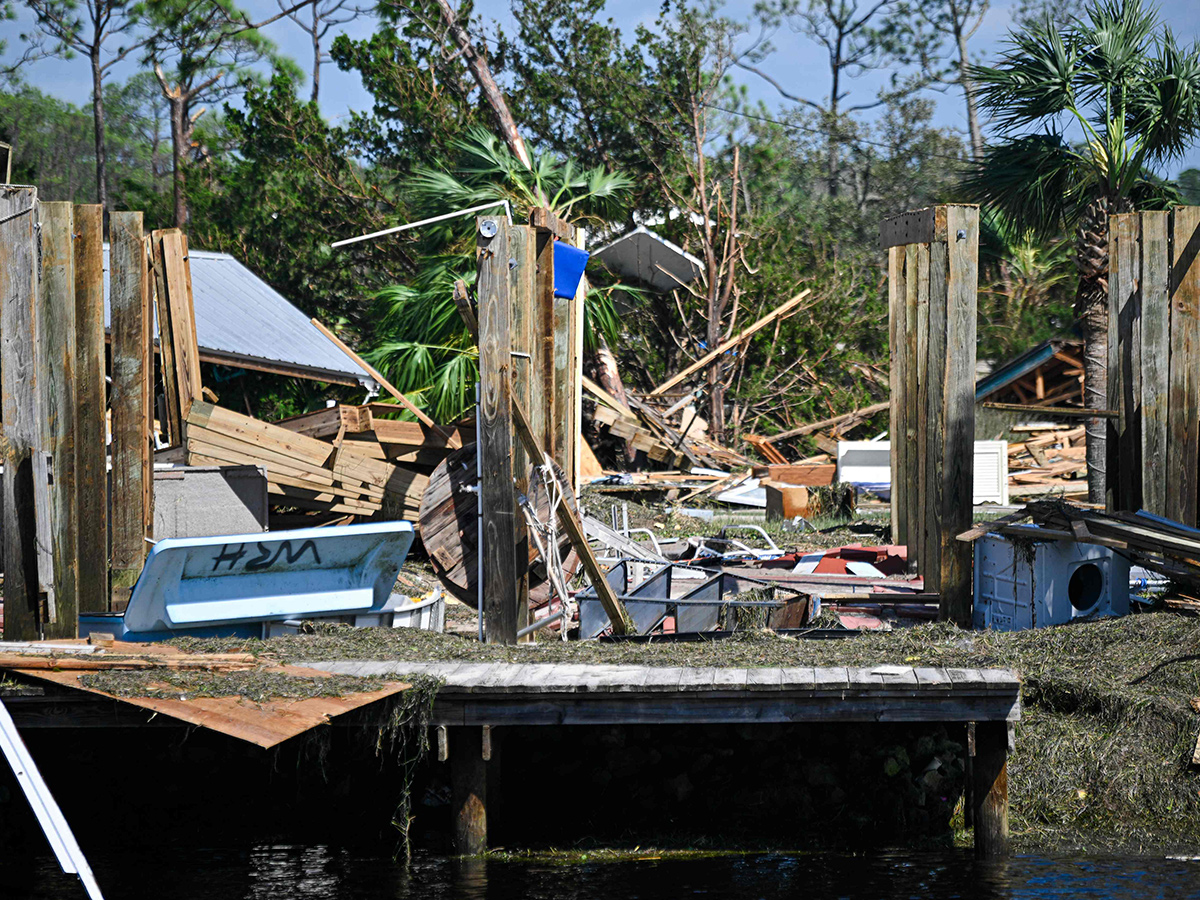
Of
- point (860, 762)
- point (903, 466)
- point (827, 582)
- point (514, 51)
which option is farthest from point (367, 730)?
point (514, 51)

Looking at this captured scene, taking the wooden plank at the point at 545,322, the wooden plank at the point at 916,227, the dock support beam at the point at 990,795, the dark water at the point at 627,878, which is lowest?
the dark water at the point at 627,878

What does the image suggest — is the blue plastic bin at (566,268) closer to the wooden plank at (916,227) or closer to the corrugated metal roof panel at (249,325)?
the wooden plank at (916,227)

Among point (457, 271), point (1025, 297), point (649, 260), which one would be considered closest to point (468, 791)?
point (457, 271)

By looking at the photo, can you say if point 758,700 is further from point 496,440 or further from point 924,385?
point 924,385

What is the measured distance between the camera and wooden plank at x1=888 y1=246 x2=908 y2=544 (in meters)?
12.0

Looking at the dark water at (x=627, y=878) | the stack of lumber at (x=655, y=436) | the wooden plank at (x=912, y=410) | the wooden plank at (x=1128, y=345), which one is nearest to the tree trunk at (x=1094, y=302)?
the wooden plank at (x=912, y=410)

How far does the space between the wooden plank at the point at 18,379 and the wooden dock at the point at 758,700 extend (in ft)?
8.66

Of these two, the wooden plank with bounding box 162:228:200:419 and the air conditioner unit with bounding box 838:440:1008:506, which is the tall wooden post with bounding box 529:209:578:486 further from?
the air conditioner unit with bounding box 838:440:1008:506

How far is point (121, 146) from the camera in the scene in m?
53.9

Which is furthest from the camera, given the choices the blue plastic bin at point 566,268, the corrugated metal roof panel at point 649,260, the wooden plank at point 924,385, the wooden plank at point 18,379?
the corrugated metal roof panel at point 649,260

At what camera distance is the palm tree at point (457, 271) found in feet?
54.3

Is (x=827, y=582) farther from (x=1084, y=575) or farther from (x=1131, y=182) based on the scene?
(x=1131, y=182)

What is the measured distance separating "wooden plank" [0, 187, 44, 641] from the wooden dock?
2.64 meters

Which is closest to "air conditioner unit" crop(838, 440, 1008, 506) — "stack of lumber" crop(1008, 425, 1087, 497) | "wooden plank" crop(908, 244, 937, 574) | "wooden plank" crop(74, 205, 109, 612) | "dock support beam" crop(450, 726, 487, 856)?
"stack of lumber" crop(1008, 425, 1087, 497)
